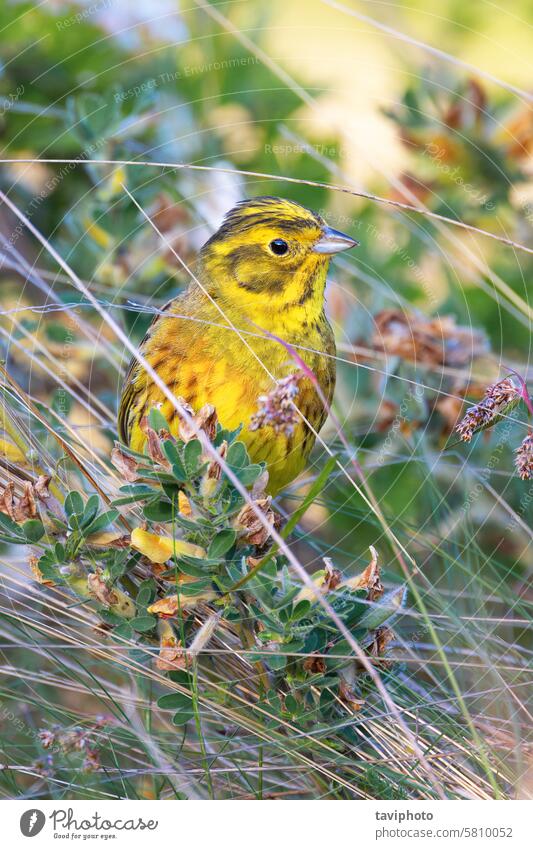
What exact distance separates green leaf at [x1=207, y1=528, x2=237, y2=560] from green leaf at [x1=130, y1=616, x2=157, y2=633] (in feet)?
0.52

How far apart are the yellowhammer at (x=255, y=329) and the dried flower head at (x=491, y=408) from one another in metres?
0.37

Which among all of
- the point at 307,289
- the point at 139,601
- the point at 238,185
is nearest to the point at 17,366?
the point at 238,185

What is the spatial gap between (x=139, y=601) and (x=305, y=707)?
32 cm

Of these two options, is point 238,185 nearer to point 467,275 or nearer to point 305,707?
point 467,275

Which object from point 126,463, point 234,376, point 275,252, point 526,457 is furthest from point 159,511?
point 275,252

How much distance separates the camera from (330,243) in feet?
6.61

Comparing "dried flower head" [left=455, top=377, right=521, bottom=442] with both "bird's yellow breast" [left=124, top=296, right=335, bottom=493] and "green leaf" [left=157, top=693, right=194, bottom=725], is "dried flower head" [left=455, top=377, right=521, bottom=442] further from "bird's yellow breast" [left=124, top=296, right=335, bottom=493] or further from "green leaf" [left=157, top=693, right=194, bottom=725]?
"green leaf" [left=157, top=693, right=194, bottom=725]

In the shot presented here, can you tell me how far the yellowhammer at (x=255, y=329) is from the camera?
1.96m

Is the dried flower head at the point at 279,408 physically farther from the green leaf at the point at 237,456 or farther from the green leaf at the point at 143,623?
the green leaf at the point at 143,623

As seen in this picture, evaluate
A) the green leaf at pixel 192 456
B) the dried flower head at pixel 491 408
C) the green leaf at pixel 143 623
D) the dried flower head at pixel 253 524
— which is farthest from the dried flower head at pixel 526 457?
the green leaf at pixel 143 623

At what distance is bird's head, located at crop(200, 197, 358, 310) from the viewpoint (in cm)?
202

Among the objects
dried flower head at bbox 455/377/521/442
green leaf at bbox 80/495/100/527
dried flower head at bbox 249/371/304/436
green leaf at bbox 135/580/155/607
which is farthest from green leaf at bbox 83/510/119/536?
dried flower head at bbox 455/377/521/442

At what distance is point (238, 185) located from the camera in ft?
8.09

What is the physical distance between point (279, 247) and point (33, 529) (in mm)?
829
